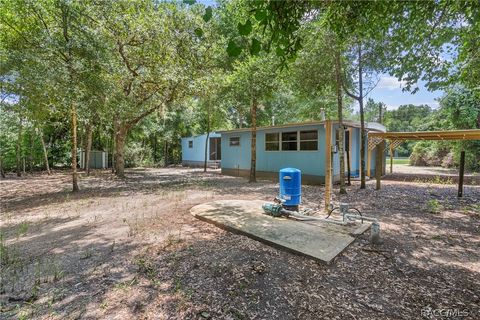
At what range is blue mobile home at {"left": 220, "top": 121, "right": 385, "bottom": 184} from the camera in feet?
31.6

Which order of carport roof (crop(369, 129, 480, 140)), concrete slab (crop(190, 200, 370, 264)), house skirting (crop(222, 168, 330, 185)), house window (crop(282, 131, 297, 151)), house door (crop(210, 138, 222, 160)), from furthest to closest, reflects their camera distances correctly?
house door (crop(210, 138, 222, 160))
house window (crop(282, 131, 297, 151))
house skirting (crop(222, 168, 330, 185))
carport roof (crop(369, 129, 480, 140))
concrete slab (crop(190, 200, 370, 264))

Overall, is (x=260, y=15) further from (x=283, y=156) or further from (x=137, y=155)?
(x=137, y=155)

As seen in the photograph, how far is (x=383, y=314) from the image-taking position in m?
2.18

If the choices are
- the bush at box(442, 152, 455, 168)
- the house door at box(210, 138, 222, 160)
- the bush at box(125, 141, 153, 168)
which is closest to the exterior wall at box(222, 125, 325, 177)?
the house door at box(210, 138, 222, 160)

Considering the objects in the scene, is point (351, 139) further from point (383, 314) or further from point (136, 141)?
point (136, 141)

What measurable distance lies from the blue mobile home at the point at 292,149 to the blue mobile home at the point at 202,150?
5.31 meters

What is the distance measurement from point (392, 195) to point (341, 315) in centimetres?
639

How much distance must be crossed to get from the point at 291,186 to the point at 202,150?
14841 millimetres

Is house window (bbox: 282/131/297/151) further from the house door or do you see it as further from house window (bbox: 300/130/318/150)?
the house door

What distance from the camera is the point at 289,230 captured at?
3.92 meters

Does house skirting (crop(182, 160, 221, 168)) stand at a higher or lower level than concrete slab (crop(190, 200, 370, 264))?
higher

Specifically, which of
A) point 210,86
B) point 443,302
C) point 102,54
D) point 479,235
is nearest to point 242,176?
point 210,86

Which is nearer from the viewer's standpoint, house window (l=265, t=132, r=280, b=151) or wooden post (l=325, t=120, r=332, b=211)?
wooden post (l=325, t=120, r=332, b=211)

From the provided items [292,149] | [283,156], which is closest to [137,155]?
[283,156]
